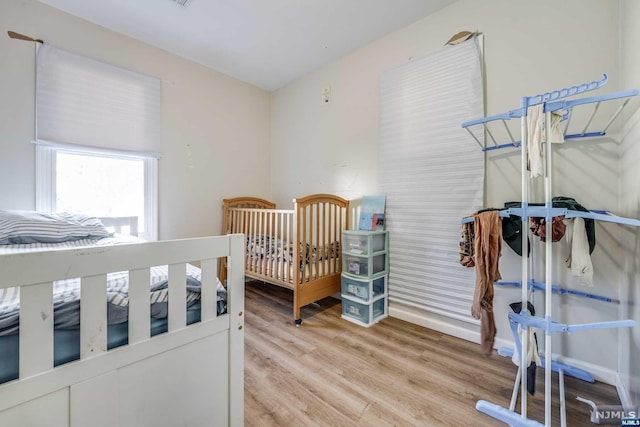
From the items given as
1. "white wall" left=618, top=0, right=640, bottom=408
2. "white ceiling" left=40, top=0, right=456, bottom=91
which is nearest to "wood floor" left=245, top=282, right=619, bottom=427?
"white wall" left=618, top=0, right=640, bottom=408

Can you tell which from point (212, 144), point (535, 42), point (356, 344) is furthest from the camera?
point (212, 144)

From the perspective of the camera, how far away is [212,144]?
298cm

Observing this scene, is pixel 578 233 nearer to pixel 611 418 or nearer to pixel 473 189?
pixel 473 189

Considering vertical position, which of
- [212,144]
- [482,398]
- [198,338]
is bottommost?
[482,398]

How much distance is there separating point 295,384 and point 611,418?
148 centimetres

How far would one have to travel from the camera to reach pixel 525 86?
5.49 feet

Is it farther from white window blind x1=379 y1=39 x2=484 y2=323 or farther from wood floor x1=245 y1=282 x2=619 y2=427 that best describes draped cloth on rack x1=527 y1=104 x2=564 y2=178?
wood floor x1=245 y1=282 x2=619 y2=427

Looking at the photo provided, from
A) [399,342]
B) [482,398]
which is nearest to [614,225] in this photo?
[482,398]

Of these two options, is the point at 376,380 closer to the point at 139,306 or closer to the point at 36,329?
the point at 139,306

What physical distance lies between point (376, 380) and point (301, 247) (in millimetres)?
1124

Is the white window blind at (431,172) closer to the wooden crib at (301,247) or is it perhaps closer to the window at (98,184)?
the wooden crib at (301,247)

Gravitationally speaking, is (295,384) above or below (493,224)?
below

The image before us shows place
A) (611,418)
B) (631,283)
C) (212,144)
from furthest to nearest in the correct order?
(212,144)
(631,283)
(611,418)

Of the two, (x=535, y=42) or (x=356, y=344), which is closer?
(x=535, y=42)
